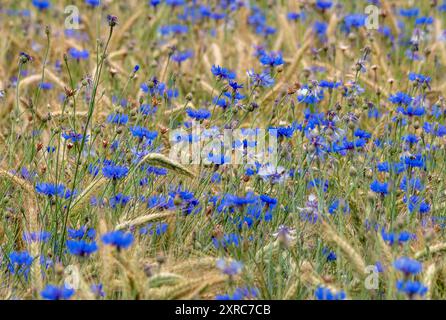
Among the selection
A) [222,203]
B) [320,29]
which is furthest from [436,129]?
[320,29]

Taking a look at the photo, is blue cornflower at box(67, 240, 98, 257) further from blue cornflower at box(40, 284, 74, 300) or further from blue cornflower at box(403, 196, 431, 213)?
blue cornflower at box(403, 196, 431, 213)

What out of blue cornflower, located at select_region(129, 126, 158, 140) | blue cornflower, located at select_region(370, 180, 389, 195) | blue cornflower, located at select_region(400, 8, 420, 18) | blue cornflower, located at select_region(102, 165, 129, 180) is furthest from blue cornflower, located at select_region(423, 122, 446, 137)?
blue cornflower, located at select_region(400, 8, 420, 18)

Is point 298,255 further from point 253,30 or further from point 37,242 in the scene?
point 253,30

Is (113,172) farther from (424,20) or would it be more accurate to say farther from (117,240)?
(424,20)

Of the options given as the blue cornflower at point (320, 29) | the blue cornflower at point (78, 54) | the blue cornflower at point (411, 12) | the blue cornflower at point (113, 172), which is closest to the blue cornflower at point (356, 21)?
the blue cornflower at point (320, 29)

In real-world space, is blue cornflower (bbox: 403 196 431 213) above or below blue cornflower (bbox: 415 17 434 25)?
below
